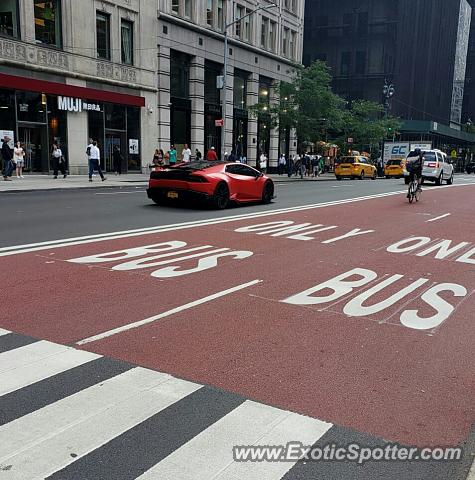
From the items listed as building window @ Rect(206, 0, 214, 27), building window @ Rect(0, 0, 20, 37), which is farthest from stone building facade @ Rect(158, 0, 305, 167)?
building window @ Rect(0, 0, 20, 37)

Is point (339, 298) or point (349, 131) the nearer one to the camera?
point (339, 298)

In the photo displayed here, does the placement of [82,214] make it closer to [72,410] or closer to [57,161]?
[72,410]

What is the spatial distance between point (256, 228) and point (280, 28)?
131 feet

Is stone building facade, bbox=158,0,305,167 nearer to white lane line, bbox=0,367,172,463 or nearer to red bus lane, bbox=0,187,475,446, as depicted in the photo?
red bus lane, bbox=0,187,475,446

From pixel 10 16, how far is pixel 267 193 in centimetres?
1735

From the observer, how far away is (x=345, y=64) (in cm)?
8031

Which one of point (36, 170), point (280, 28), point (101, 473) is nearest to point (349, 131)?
point (280, 28)

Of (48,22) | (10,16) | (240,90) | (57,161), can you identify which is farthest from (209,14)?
(57,161)

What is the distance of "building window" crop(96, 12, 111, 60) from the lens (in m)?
30.7

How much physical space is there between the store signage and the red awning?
246mm

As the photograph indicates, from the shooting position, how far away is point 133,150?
3394 cm

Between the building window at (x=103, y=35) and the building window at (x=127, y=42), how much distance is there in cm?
125

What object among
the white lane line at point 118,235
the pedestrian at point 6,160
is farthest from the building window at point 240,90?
the white lane line at point 118,235

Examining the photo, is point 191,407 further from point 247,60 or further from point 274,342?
point 247,60
